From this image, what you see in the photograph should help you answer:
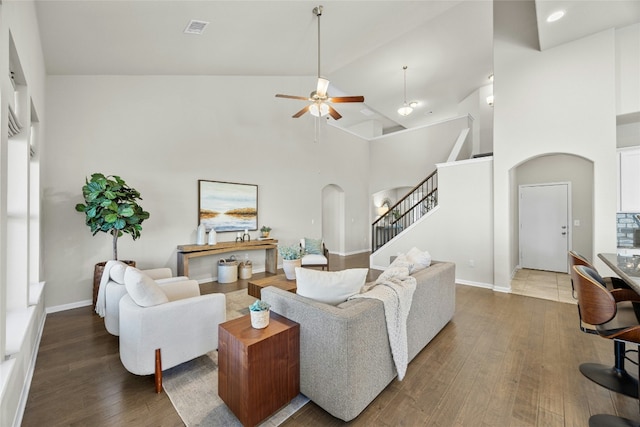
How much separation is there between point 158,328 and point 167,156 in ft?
11.7

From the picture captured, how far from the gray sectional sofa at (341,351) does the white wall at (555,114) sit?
3.87 m

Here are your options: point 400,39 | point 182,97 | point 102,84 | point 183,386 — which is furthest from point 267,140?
point 183,386

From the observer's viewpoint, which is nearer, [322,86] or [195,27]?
[195,27]

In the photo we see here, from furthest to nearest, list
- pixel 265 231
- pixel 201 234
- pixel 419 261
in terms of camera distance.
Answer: pixel 265 231 < pixel 201 234 < pixel 419 261

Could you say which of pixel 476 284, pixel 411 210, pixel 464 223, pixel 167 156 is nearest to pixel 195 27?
pixel 167 156

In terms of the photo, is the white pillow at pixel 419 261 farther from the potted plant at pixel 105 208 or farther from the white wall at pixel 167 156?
the white wall at pixel 167 156

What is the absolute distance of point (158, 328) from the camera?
209 centimetres

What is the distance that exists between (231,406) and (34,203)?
10.5ft

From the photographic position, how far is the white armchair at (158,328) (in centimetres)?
204

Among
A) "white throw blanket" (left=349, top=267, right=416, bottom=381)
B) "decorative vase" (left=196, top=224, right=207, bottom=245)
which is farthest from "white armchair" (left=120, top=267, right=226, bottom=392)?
"decorative vase" (left=196, top=224, right=207, bottom=245)

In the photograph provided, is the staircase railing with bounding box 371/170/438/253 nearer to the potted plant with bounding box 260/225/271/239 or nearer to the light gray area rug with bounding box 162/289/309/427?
the potted plant with bounding box 260/225/271/239

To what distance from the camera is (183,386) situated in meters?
2.13

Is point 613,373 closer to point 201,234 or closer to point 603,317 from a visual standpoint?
point 603,317

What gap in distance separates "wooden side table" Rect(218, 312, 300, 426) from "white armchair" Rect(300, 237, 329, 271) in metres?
2.78
